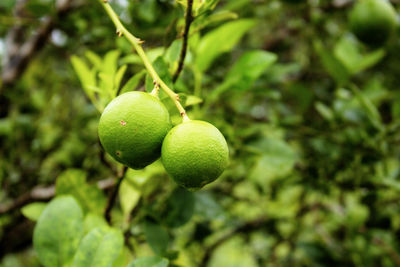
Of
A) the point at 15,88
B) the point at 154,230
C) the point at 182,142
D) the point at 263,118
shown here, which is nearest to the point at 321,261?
the point at 263,118

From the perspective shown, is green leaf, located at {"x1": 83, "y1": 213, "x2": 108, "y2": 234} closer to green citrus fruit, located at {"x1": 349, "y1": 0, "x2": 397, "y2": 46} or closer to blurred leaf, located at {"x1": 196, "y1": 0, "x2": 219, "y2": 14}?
blurred leaf, located at {"x1": 196, "y1": 0, "x2": 219, "y2": 14}

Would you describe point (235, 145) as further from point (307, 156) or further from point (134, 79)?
point (307, 156)

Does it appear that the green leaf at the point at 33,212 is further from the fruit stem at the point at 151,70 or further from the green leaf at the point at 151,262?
Answer: the fruit stem at the point at 151,70

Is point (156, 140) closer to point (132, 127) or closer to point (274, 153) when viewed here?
point (132, 127)

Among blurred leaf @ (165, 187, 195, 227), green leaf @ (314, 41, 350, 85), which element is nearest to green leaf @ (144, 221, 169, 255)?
blurred leaf @ (165, 187, 195, 227)

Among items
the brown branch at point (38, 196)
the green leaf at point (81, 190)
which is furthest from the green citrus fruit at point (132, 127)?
the brown branch at point (38, 196)

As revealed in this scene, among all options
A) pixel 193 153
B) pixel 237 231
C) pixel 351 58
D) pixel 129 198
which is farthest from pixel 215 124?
pixel 237 231

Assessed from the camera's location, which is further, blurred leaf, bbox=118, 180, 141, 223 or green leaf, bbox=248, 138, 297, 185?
green leaf, bbox=248, 138, 297, 185
